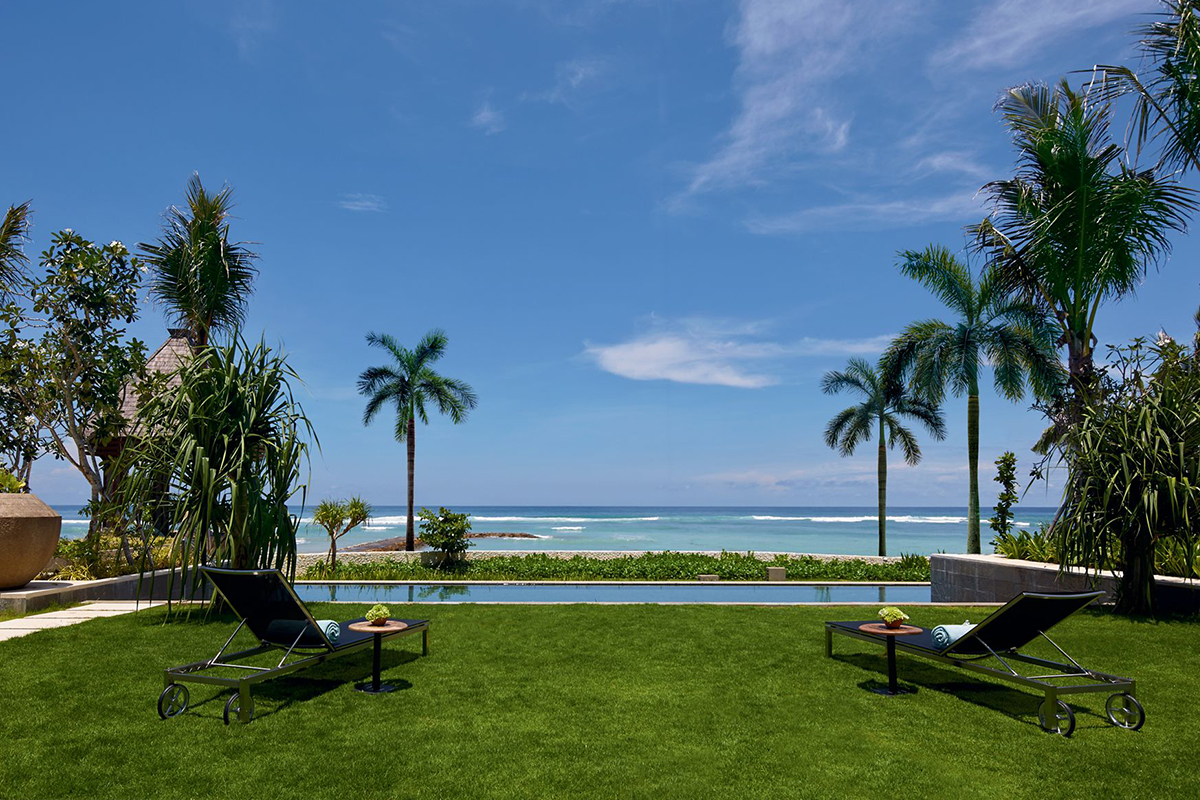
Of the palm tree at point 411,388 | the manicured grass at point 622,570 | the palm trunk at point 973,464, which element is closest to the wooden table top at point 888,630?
the manicured grass at point 622,570

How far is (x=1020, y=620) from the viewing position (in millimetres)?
4777

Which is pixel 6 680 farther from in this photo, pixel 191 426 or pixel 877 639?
pixel 877 639

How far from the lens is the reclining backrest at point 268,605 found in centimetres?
486

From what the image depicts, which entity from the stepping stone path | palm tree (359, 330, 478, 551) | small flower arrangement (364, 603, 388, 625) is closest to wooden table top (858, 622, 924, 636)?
small flower arrangement (364, 603, 388, 625)

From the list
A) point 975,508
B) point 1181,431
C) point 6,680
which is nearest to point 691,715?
point 6,680

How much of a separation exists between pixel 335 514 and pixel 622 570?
21.8ft

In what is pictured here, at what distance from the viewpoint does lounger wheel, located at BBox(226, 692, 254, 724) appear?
14.2 ft

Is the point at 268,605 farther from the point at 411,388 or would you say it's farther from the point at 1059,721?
the point at 411,388

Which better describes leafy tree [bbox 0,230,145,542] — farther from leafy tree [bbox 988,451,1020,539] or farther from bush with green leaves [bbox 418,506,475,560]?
leafy tree [bbox 988,451,1020,539]

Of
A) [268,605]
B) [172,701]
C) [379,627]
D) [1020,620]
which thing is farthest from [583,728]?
[1020,620]

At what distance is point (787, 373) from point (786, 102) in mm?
19762

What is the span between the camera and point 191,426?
286 inches

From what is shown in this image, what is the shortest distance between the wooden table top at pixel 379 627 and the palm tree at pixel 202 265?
8131mm

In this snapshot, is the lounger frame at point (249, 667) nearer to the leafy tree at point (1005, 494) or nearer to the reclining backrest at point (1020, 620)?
the reclining backrest at point (1020, 620)
